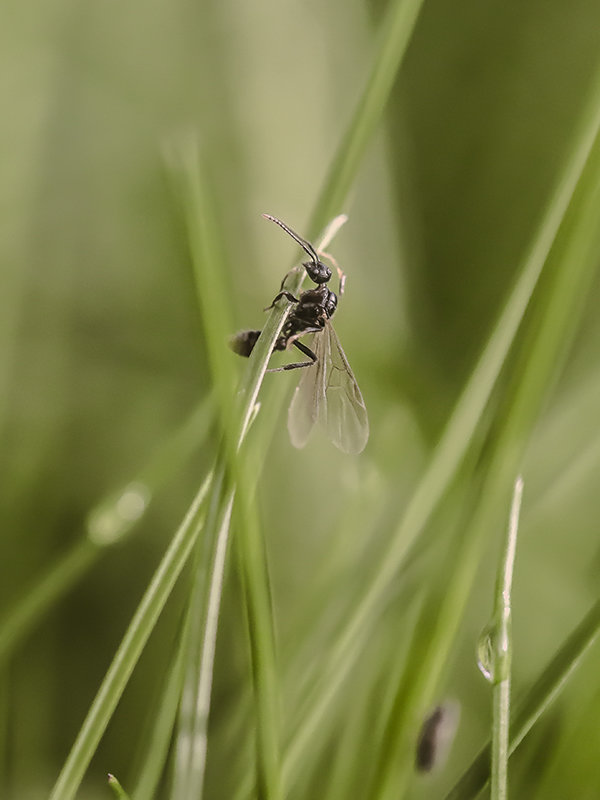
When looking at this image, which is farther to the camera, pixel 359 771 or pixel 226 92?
pixel 226 92

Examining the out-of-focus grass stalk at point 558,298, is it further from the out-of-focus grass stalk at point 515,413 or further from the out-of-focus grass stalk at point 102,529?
the out-of-focus grass stalk at point 102,529

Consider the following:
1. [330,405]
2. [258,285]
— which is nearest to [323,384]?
[330,405]

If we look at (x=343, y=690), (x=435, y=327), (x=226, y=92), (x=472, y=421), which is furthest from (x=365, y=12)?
(x=343, y=690)

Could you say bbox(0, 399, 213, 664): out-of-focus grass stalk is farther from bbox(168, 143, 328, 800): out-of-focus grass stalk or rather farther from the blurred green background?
bbox(168, 143, 328, 800): out-of-focus grass stalk

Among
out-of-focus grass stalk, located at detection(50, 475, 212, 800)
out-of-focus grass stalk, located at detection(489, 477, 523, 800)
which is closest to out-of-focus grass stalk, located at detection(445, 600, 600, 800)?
out-of-focus grass stalk, located at detection(489, 477, 523, 800)

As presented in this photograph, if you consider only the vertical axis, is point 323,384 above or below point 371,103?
below

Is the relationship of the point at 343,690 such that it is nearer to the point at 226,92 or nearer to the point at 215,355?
the point at 215,355

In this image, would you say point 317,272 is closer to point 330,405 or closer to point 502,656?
point 330,405
